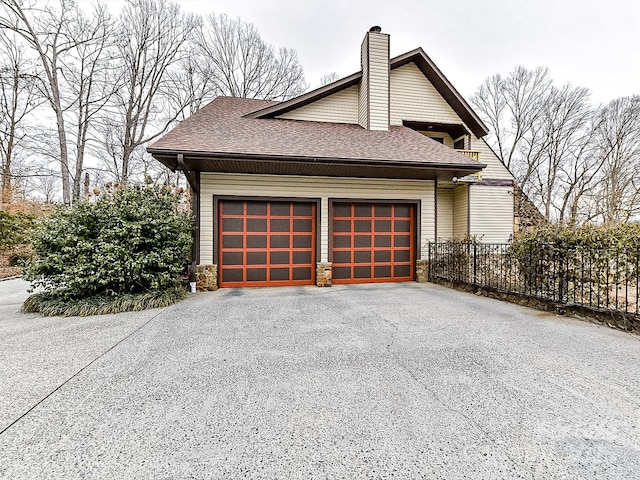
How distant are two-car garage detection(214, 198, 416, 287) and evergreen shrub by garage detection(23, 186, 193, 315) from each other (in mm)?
1571

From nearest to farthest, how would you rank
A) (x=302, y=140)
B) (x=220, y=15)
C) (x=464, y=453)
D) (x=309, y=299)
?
(x=464, y=453) → (x=309, y=299) → (x=302, y=140) → (x=220, y=15)

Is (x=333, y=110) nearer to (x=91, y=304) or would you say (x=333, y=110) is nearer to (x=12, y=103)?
(x=91, y=304)

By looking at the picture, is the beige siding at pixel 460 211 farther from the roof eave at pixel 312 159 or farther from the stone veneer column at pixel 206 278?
the stone veneer column at pixel 206 278

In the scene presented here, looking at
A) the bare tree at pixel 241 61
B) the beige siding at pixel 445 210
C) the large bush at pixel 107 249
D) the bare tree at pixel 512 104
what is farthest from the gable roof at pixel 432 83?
the bare tree at pixel 512 104

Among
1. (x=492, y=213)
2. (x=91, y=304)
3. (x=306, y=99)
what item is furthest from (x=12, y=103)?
(x=492, y=213)

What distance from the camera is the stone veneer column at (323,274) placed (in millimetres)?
7296

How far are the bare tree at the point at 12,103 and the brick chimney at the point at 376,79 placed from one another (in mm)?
13165

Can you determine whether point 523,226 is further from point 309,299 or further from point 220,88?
point 220,88

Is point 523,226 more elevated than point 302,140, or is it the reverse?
point 302,140

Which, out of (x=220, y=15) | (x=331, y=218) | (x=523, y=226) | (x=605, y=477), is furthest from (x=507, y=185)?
(x=220, y=15)

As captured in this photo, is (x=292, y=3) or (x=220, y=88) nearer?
(x=292, y=3)

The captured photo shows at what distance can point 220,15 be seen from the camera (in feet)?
49.5

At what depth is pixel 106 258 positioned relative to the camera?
196 inches

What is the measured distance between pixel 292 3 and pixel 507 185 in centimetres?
1171
